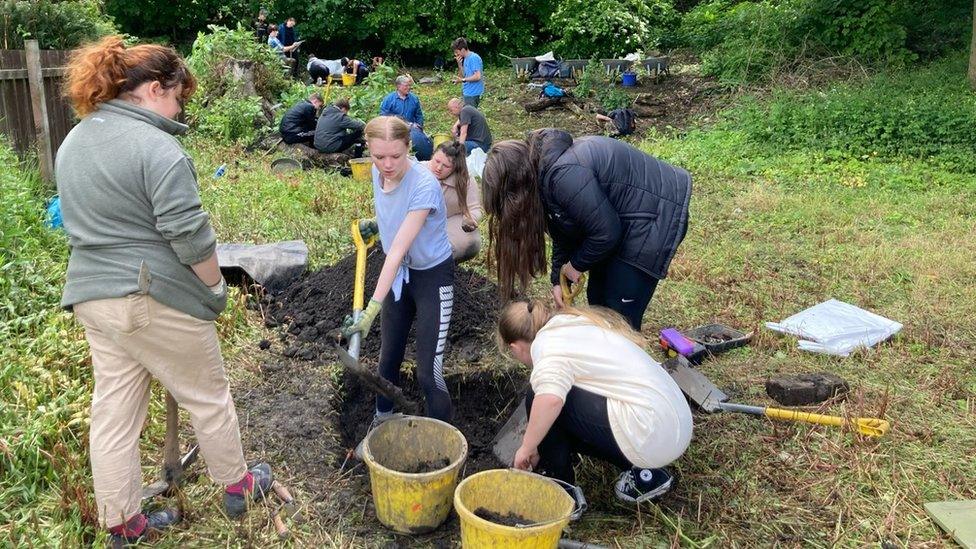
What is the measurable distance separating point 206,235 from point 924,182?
346 inches

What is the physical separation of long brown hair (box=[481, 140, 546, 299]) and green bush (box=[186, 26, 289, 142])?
26.1ft

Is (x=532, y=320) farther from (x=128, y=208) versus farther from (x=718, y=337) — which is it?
(x=718, y=337)

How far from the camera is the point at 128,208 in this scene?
2316 mm

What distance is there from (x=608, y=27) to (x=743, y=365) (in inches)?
507

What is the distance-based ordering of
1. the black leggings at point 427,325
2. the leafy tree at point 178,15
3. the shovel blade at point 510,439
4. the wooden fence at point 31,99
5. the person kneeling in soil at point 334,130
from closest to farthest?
the black leggings at point 427,325 → the shovel blade at point 510,439 → the wooden fence at point 31,99 → the person kneeling in soil at point 334,130 → the leafy tree at point 178,15

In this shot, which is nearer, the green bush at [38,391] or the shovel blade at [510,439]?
the green bush at [38,391]

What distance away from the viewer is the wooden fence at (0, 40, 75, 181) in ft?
21.1

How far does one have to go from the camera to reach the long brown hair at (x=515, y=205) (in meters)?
3.19

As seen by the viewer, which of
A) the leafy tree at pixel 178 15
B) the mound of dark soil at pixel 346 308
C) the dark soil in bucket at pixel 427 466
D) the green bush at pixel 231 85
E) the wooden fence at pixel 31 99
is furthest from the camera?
the leafy tree at pixel 178 15

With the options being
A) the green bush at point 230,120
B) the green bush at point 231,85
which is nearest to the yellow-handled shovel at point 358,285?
the green bush at point 230,120

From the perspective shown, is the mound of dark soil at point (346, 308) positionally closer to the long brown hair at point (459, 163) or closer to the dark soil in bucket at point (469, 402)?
the dark soil in bucket at point (469, 402)

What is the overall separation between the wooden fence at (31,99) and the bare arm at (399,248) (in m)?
4.78

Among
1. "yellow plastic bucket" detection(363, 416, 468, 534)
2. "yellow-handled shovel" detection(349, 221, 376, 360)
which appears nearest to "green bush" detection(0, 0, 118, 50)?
"yellow-handled shovel" detection(349, 221, 376, 360)

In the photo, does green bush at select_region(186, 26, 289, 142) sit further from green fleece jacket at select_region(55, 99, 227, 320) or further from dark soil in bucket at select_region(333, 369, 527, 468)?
green fleece jacket at select_region(55, 99, 227, 320)
